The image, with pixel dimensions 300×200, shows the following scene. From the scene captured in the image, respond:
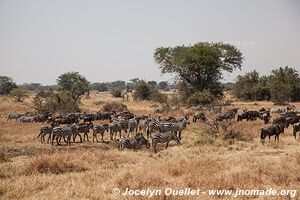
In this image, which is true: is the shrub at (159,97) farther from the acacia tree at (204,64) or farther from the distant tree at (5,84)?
the distant tree at (5,84)

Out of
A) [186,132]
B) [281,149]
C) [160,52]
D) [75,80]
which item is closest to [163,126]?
[186,132]

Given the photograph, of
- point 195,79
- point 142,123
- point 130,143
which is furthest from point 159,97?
point 130,143

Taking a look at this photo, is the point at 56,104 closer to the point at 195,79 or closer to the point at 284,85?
the point at 195,79

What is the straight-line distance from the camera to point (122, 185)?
37.3 feet

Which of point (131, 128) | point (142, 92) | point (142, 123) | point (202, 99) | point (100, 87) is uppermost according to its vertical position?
point (100, 87)

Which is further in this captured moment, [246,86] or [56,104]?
[246,86]

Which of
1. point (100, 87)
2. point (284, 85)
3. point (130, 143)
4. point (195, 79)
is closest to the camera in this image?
point (130, 143)

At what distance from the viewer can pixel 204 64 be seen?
50.8 m

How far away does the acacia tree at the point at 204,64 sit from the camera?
5088cm

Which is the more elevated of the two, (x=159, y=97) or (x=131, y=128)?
(x=159, y=97)

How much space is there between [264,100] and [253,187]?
59162mm

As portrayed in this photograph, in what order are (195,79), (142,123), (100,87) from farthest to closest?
(100,87)
(195,79)
(142,123)

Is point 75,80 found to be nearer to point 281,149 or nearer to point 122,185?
point 281,149

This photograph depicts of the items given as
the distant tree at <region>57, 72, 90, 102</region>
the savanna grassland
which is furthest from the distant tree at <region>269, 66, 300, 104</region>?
the savanna grassland
